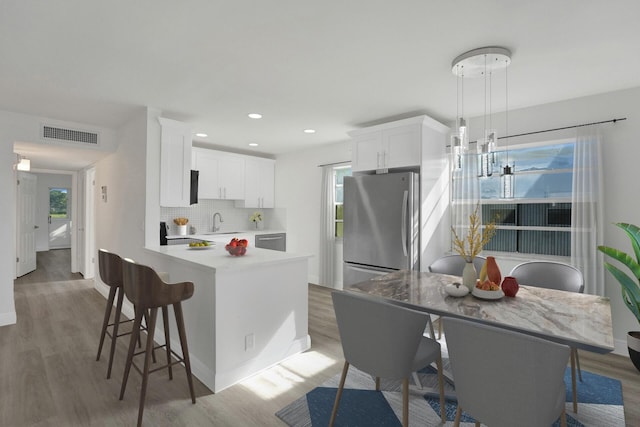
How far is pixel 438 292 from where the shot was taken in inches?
85.7

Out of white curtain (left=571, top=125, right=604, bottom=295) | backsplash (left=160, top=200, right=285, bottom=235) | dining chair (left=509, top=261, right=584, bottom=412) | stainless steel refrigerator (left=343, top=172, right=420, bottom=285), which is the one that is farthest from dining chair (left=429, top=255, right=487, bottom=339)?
backsplash (left=160, top=200, right=285, bottom=235)

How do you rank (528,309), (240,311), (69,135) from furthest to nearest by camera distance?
(69,135)
(240,311)
(528,309)

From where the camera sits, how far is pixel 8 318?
12.2 feet

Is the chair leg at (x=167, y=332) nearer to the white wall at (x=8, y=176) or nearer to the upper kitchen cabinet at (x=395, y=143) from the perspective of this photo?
the white wall at (x=8, y=176)

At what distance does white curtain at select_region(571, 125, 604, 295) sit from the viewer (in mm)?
3092

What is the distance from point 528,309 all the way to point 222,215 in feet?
16.9

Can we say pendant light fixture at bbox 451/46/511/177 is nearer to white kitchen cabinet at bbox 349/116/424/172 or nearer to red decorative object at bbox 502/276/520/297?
red decorative object at bbox 502/276/520/297

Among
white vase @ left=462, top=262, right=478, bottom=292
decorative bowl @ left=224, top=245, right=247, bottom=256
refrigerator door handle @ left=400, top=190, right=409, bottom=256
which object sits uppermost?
refrigerator door handle @ left=400, top=190, right=409, bottom=256

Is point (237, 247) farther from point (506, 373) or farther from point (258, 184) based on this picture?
point (258, 184)

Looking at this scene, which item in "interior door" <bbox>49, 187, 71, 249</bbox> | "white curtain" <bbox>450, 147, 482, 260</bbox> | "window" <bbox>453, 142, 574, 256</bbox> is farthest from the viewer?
"interior door" <bbox>49, 187, 71, 249</bbox>

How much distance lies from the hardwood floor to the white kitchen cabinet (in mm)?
2023

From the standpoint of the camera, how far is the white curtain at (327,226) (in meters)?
5.41

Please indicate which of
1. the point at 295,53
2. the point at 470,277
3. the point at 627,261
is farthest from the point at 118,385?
the point at 627,261

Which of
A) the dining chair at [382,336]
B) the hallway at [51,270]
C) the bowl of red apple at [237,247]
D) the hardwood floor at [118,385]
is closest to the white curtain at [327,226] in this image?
the hardwood floor at [118,385]
